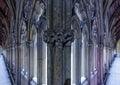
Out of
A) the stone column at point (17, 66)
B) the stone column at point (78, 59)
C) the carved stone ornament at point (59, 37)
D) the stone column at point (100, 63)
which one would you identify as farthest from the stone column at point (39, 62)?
the carved stone ornament at point (59, 37)

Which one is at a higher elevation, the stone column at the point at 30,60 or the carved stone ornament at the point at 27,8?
the carved stone ornament at the point at 27,8

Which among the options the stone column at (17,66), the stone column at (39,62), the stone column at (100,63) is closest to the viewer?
the stone column at (39,62)

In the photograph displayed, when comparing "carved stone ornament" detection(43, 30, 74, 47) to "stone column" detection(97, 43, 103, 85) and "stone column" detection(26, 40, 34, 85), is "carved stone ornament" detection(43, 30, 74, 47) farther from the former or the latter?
"stone column" detection(97, 43, 103, 85)

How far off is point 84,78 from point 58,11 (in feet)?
27.6

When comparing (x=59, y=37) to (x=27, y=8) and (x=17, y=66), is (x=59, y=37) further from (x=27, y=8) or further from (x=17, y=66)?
(x=17, y=66)

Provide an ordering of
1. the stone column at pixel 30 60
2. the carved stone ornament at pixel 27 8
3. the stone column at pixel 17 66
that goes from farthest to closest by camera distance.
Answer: the stone column at pixel 17 66 < the stone column at pixel 30 60 < the carved stone ornament at pixel 27 8

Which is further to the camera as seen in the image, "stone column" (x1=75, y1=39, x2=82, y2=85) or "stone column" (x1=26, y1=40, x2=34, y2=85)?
"stone column" (x1=26, y1=40, x2=34, y2=85)

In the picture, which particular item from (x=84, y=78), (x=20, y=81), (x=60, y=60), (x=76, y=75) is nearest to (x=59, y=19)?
(x=60, y=60)

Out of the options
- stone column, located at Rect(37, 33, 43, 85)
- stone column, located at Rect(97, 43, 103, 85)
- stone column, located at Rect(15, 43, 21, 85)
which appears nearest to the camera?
stone column, located at Rect(37, 33, 43, 85)

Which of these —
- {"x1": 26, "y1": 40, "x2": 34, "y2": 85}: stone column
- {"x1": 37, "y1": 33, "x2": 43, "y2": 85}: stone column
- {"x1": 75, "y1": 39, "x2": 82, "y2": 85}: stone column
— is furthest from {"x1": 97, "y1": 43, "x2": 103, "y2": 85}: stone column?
{"x1": 26, "y1": 40, "x2": 34, "y2": 85}: stone column

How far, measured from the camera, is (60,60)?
16.9 feet

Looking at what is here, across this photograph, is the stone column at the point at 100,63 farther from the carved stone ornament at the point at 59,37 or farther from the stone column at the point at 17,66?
the carved stone ornament at the point at 59,37

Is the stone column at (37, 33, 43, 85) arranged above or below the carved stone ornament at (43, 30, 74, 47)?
below

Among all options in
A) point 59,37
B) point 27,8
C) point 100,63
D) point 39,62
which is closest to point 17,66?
point 39,62
